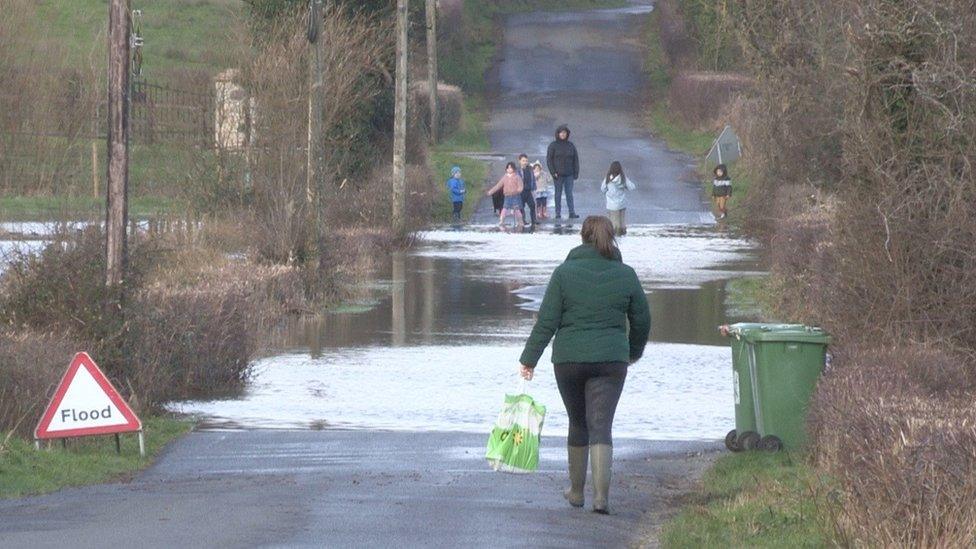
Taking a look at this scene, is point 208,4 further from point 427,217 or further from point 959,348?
point 959,348

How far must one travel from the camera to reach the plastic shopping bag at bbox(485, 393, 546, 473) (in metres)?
9.49

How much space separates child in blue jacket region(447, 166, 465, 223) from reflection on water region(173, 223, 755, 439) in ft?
23.9

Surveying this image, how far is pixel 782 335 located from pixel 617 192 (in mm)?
20522

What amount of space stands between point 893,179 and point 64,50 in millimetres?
19819

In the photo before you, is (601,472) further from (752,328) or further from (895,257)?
(895,257)

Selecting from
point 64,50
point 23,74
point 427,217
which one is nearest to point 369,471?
point 23,74

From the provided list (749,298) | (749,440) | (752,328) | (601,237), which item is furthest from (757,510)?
(749,298)

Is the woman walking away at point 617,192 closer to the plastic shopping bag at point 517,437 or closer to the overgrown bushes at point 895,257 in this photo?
the overgrown bushes at point 895,257

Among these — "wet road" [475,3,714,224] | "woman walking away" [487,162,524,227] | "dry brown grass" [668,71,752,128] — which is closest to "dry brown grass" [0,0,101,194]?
"woman walking away" [487,162,524,227]

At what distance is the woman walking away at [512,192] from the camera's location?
3281cm

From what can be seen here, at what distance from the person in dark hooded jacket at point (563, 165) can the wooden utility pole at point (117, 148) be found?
839 inches

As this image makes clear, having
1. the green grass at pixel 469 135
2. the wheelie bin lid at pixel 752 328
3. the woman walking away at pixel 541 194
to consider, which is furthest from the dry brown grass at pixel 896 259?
the green grass at pixel 469 135

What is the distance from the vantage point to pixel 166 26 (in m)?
58.2

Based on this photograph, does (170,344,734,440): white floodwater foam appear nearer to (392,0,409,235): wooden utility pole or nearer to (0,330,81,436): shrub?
(0,330,81,436): shrub
